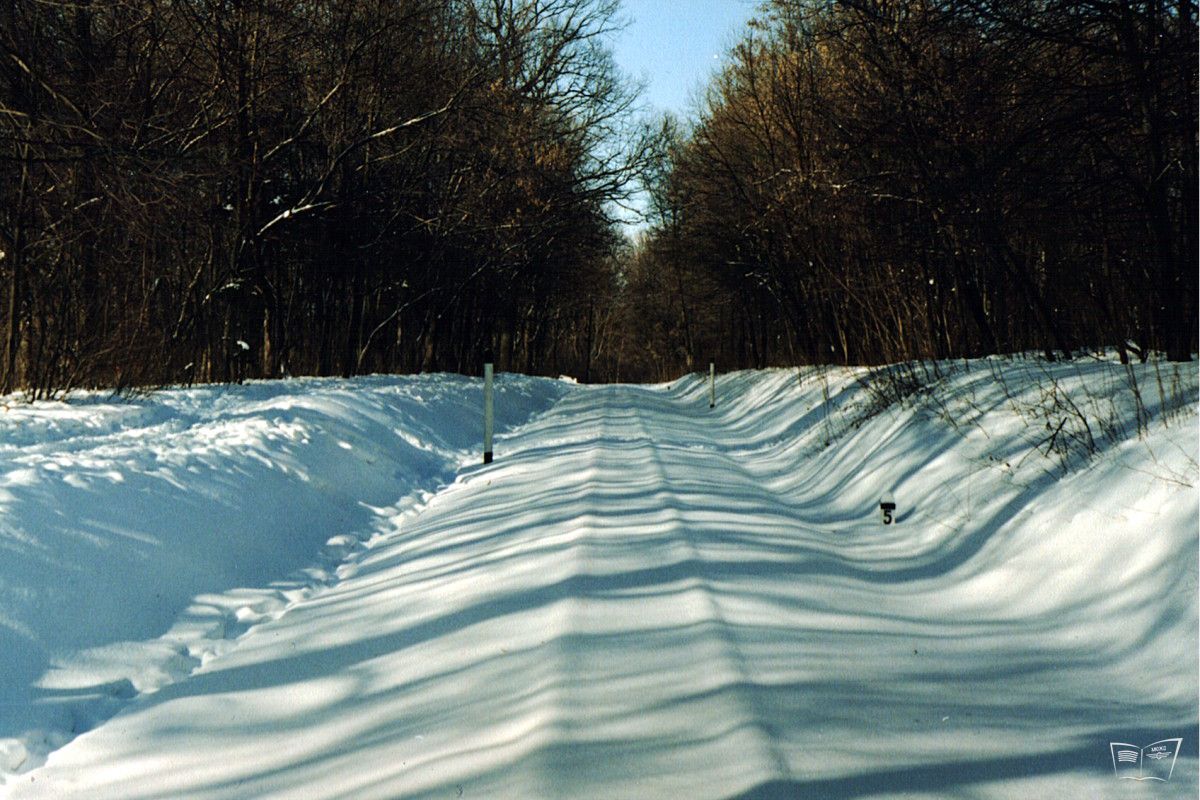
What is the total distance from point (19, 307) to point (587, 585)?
10.6 metres

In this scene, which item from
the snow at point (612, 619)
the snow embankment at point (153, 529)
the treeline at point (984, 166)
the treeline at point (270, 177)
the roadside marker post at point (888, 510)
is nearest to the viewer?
the snow at point (612, 619)

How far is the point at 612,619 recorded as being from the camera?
16.6ft

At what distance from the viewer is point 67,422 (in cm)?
1092

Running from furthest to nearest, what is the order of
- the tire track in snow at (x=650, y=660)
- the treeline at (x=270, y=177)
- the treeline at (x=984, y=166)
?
the treeline at (x=270, y=177)
the treeline at (x=984, y=166)
the tire track in snow at (x=650, y=660)

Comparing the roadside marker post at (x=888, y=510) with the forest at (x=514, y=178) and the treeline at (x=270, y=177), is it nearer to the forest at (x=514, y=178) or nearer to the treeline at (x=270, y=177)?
the forest at (x=514, y=178)

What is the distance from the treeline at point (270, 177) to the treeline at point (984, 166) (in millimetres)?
5542

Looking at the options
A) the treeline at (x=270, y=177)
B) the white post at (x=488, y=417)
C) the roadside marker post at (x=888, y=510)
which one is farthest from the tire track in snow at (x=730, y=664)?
the treeline at (x=270, y=177)

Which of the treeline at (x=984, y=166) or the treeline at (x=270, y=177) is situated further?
the treeline at (x=270, y=177)

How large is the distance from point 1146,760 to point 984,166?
8.86m

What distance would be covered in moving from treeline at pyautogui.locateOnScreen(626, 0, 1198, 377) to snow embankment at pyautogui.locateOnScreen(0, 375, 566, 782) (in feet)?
23.9

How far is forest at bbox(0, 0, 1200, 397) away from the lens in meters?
11.4

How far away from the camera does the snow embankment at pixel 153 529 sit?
453 cm

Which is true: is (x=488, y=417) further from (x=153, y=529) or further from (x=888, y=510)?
(x=153, y=529)

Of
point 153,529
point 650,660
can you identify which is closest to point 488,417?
point 153,529
